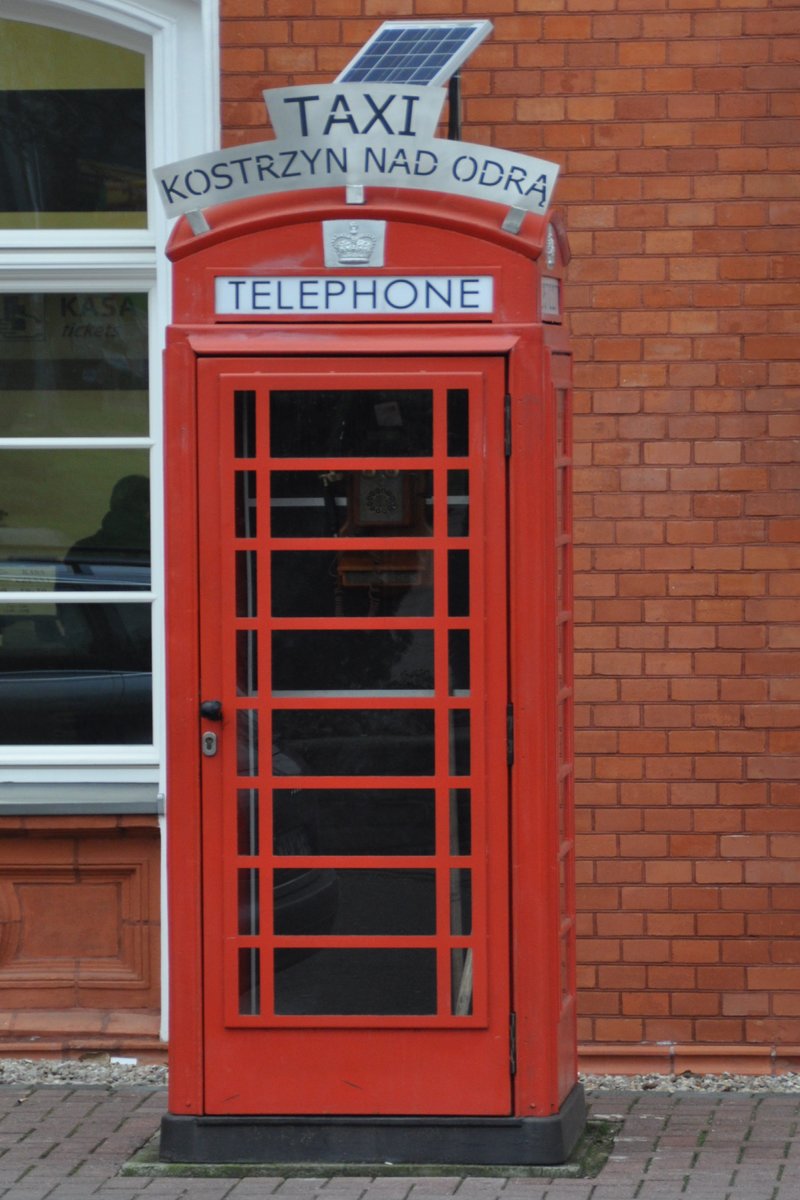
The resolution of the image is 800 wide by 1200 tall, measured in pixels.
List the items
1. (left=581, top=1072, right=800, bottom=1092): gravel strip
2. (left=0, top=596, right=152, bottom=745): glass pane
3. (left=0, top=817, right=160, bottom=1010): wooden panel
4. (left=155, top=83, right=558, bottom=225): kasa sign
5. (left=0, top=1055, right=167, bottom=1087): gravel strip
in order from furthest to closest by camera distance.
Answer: (left=0, top=596, right=152, bottom=745): glass pane
(left=0, top=817, right=160, bottom=1010): wooden panel
(left=0, top=1055, right=167, bottom=1087): gravel strip
(left=581, top=1072, right=800, bottom=1092): gravel strip
(left=155, top=83, right=558, bottom=225): kasa sign

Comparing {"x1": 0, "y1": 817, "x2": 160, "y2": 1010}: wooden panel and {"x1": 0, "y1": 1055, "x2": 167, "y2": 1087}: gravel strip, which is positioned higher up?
{"x1": 0, "y1": 817, "x2": 160, "y2": 1010}: wooden panel

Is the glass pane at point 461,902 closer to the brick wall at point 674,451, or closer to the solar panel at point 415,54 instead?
the brick wall at point 674,451

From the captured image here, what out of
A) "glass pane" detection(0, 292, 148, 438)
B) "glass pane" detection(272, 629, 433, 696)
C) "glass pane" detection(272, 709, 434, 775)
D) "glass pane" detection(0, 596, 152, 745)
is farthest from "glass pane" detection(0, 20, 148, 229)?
"glass pane" detection(272, 709, 434, 775)

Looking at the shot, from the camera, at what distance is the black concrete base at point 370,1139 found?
5117 millimetres

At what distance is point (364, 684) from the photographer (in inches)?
202

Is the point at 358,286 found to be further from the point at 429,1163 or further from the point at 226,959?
the point at 429,1163

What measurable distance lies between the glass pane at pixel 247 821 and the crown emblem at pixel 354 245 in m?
1.46

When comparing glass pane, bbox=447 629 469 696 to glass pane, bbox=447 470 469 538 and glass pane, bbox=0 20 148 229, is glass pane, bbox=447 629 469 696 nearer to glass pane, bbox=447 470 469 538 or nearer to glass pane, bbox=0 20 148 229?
glass pane, bbox=447 470 469 538

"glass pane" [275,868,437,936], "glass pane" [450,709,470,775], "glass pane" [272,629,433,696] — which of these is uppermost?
"glass pane" [272,629,433,696]

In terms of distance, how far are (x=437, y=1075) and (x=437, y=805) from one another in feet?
2.42

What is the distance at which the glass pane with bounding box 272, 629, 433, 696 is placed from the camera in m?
5.11

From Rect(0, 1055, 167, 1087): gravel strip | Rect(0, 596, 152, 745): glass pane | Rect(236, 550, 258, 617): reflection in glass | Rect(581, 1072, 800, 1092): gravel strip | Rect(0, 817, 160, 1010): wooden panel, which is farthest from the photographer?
Rect(0, 596, 152, 745): glass pane

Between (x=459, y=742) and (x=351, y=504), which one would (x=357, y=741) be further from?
(x=351, y=504)

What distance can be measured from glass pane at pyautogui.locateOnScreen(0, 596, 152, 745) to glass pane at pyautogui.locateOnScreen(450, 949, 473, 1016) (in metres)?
1.86
